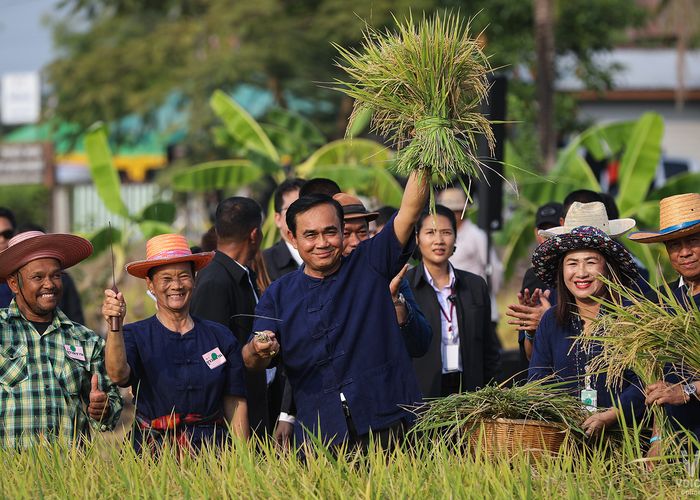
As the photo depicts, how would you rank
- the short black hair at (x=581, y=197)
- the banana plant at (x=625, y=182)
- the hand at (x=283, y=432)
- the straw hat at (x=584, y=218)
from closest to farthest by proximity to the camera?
1. the hand at (x=283, y=432)
2. the straw hat at (x=584, y=218)
3. the short black hair at (x=581, y=197)
4. the banana plant at (x=625, y=182)

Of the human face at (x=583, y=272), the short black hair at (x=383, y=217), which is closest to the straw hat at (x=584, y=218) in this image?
the human face at (x=583, y=272)

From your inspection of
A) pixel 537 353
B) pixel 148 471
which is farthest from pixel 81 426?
pixel 537 353

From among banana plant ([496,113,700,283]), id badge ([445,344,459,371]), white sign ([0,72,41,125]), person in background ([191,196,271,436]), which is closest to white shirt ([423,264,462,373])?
id badge ([445,344,459,371])

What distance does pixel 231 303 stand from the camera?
6.90 metres

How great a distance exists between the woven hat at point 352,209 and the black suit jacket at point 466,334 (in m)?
0.68

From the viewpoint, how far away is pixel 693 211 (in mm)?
6070

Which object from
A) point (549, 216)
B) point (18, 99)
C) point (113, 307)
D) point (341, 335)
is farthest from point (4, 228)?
point (18, 99)

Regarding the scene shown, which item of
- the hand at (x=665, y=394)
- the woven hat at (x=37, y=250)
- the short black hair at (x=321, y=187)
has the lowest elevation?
the hand at (x=665, y=394)

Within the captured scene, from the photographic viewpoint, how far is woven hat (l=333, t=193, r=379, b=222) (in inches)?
272

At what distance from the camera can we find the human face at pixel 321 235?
567 centimetres

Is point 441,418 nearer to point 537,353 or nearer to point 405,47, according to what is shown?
point 537,353

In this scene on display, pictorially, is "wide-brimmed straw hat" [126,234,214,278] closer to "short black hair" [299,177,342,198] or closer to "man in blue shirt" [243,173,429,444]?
"man in blue shirt" [243,173,429,444]

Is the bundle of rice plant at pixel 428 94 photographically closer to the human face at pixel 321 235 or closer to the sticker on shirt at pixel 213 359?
the human face at pixel 321 235

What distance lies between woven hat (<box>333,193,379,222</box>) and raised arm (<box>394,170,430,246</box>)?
1393mm
